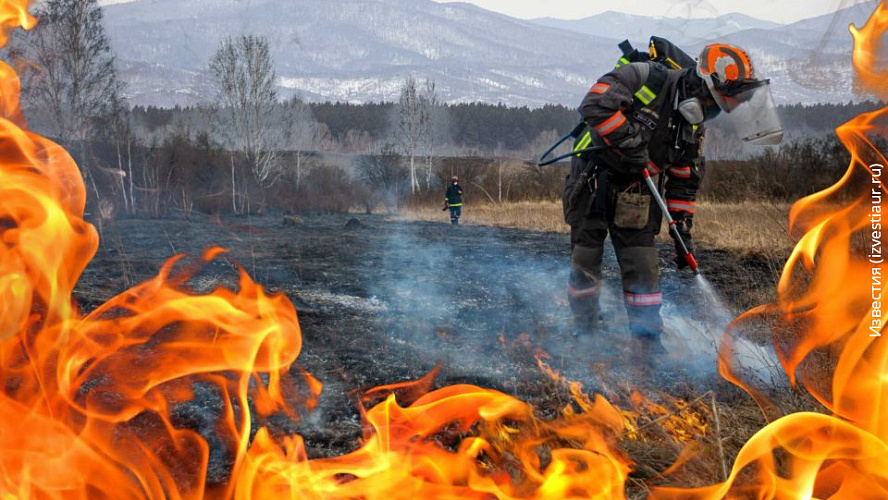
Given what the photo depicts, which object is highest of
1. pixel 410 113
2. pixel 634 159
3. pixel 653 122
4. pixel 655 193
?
pixel 410 113

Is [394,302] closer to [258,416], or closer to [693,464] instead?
[258,416]

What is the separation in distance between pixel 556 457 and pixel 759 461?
71cm

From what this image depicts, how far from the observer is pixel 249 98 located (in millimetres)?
34156

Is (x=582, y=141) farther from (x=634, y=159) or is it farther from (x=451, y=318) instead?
(x=451, y=318)

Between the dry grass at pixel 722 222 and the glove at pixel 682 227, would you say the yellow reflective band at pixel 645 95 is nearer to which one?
the glove at pixel 682 227

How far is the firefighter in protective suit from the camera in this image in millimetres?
4051

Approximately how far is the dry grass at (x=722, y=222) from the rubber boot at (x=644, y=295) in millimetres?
Result: 1078

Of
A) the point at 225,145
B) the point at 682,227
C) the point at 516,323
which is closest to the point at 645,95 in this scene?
the point at 682,227

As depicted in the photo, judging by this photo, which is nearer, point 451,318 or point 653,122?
point 653,122

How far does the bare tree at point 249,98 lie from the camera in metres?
32.8

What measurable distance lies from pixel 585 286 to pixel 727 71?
5.43 ft

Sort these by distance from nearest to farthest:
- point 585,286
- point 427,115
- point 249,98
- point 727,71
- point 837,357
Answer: point 837,357 < point 727,71 < point 585,286 < point 249,98 < point 427,115

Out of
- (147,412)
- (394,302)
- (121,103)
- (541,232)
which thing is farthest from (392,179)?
(147,412)

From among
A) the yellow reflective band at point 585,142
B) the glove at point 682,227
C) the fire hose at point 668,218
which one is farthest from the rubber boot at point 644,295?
the yellow reflective band at point 585,142
